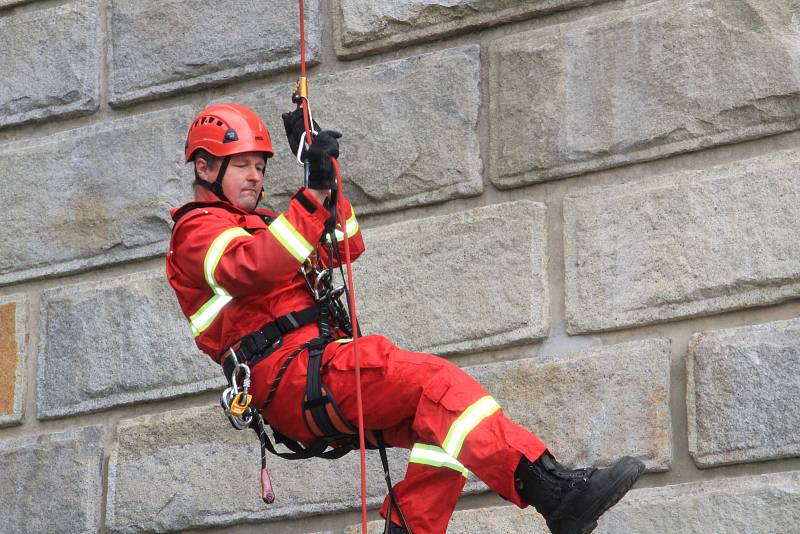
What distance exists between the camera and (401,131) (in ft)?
19.1

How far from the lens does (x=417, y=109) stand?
5.80 m

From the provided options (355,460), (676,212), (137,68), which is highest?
(137,68)

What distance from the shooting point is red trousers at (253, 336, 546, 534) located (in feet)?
14.0

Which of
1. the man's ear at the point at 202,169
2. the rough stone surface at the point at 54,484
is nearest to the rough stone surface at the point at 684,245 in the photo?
the man's ear at the point at 202,169

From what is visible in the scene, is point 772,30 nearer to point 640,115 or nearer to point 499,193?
point 640,115

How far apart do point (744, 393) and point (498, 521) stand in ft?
3.00

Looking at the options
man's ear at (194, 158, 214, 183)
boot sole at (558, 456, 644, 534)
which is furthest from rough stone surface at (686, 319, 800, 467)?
man's ear at (194, 158, 214, 183)

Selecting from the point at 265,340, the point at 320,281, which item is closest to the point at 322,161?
the point at 320,281

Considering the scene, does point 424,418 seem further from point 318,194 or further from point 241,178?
point 241,178

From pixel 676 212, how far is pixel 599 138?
15.7 inches

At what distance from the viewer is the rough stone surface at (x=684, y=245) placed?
5.12 metres

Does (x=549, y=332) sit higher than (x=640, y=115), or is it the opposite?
(x=640, y=115)

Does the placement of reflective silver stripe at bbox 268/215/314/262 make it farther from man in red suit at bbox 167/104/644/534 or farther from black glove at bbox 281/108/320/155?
black glove at bbox 281/108/320/155

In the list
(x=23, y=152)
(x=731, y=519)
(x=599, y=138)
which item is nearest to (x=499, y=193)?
(x=599, y=138)
